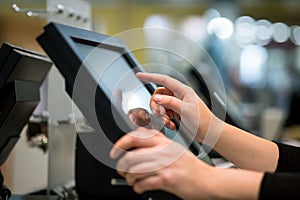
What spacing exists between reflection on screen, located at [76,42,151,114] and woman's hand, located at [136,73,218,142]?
3 centimetres

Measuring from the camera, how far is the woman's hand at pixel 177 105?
0.71 m

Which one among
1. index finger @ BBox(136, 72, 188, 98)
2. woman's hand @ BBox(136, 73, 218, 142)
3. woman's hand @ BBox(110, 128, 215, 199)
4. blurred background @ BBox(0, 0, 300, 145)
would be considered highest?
blurred background @ BBox(0, 0, 300, 145)

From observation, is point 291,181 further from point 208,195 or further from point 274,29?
point 274,29

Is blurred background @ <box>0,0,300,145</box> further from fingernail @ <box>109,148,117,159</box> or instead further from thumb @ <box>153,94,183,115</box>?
fingernail @ <box>109,148,117,159</box>

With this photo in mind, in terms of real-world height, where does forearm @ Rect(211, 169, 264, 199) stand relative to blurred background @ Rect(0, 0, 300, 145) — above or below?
below

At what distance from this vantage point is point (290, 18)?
7.52 metres

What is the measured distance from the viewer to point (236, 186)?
54cm

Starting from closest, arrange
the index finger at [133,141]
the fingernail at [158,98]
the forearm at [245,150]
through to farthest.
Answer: the index finger at [133,141]
the fingernail at [158,98]
the forearm at [245,150]

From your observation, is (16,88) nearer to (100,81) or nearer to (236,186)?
(100,81)

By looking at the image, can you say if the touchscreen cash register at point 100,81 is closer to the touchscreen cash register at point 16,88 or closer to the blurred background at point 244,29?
the touchscreen cash register at point 16,88

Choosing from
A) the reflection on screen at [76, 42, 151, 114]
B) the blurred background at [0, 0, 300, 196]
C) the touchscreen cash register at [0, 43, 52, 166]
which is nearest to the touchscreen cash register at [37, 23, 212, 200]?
the reflection on screen at [76, 42, 151, 114]

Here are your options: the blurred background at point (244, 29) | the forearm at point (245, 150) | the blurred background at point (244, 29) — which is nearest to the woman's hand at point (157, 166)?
the forearm at point (245, 150)

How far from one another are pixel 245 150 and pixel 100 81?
37 centimetres

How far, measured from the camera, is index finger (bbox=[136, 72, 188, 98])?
0.72m
